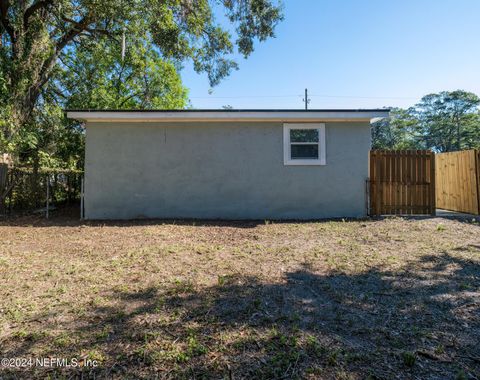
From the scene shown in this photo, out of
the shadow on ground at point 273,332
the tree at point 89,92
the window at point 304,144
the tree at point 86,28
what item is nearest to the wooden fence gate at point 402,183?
the window at point 304,144

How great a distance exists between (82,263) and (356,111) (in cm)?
714

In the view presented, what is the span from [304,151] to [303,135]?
0.44 meters

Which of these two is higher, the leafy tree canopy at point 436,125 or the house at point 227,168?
the leafy tree canopy at point 436,125

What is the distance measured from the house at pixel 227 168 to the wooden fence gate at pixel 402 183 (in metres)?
0.33

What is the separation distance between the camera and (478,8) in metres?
7.57

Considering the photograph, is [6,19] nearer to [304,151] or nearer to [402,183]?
[304,151]

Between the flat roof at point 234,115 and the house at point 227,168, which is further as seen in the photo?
the house at point 227,168

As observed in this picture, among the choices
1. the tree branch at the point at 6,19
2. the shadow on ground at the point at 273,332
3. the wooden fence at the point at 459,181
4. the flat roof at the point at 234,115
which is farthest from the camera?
the tree branch at the point at 6,19

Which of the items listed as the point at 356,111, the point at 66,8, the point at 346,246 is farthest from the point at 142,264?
the point at 66,8

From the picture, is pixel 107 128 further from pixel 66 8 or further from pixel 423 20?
pixel 423 20

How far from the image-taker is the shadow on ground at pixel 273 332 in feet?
6.83

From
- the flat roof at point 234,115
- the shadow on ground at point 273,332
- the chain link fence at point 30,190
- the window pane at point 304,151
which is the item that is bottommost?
the shadow on ground at point 273,332

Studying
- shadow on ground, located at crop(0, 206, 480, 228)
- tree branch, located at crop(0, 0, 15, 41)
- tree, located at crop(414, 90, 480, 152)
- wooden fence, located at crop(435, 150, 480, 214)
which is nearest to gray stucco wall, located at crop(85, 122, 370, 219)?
shadow on ground, located at crop(0, 206, 480, 228)

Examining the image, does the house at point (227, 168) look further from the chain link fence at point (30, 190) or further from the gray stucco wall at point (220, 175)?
the chain link fence at point (30, 190)
